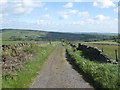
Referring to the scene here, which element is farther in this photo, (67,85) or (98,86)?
(67,85)

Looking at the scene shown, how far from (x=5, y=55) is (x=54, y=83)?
7.18 m

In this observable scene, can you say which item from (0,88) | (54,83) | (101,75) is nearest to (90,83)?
(101,75)

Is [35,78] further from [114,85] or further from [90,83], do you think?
[114,85]

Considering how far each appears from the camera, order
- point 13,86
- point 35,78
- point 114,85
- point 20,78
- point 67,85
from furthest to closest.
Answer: point 35,78 < point 20,78 < point 67,85 < point 13,86 < point 114,85

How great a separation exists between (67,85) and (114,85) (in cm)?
328

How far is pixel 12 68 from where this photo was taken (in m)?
17.0

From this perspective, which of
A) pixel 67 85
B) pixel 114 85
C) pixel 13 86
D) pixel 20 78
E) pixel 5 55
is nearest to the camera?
pixel 114 85

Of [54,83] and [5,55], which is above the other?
[5,55]

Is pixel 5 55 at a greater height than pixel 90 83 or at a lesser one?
greater

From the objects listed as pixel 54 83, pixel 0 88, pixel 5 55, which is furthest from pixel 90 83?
pixel 5 55

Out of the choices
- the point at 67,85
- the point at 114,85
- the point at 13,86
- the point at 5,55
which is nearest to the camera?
the point at 114,85

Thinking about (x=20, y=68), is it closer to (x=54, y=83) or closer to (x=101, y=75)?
(x=54, y=83)

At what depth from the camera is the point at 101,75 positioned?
1468 centimetres

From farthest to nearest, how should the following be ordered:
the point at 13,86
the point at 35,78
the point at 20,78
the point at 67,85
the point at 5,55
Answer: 1. the point at 5,55
2. the point at 35,78
3. the point at 20,78
4. the point at 67,85
5. the point at 13,86
